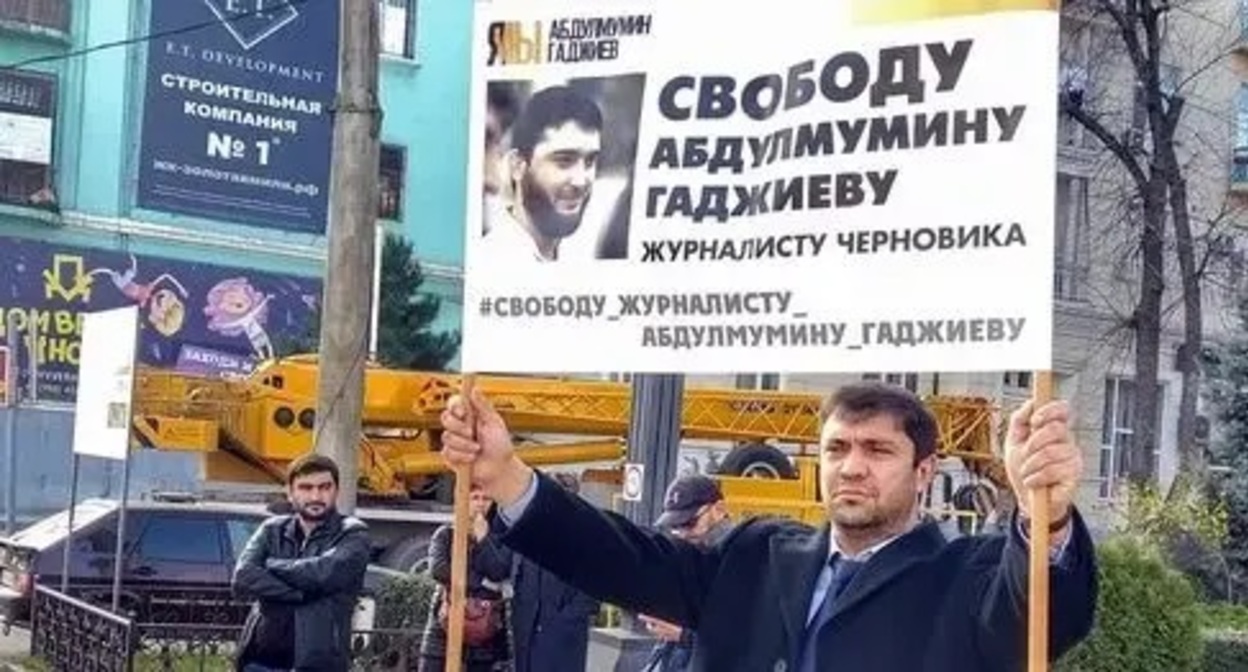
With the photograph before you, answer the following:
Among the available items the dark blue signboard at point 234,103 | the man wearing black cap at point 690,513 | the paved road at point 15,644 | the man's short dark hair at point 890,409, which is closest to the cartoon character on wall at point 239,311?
the dark blue signboard at point 234,103

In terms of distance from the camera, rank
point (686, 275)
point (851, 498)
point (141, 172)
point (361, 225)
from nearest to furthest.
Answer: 1. point (851, 498)
2. point (686, 275)
3. point (361, 225)
4. point (141, 172)

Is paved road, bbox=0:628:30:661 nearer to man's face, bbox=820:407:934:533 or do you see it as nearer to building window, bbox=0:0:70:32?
man's face, bbox=820:407:934:533

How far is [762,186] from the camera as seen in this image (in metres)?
4.51

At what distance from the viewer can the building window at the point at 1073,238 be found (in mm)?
34031

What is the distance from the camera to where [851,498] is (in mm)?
3898

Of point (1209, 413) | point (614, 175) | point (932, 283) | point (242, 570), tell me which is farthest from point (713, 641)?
point (1209, 413)

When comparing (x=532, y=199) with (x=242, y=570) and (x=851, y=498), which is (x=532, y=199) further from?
(x=242, y=570)

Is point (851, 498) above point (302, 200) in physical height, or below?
below

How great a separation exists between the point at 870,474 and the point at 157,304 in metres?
30.8

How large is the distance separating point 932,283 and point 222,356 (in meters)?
30.7

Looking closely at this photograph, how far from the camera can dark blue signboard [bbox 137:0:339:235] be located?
1280 inches

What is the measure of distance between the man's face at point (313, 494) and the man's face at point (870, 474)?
4.95 metres

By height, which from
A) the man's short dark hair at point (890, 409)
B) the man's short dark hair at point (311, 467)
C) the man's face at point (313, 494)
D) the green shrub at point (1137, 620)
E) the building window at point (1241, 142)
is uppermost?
the building window at point (1241, 142)

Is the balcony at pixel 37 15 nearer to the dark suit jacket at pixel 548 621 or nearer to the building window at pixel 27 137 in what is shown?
the building window at pixel 27 137
